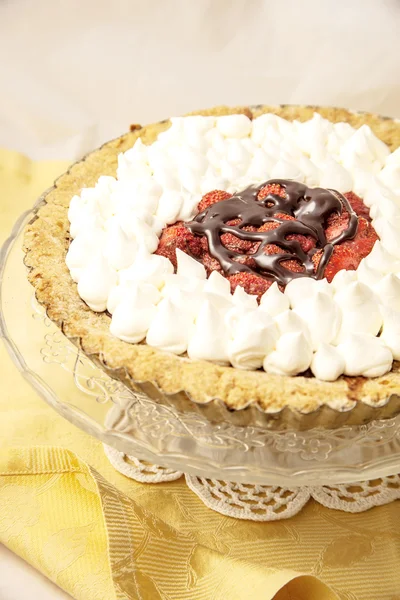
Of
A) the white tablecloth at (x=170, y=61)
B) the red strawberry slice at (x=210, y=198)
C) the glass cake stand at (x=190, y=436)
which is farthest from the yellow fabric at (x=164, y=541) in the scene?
the white tablecloth at (x=170, y=61)

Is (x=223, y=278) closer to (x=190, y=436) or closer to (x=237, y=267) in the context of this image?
(x=237, y=267)

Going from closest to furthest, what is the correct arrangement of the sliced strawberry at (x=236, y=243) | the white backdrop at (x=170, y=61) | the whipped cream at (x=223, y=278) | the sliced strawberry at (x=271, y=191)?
the whipped cream at (x=223, y=278)
the sliced strawberry at (x=236, y=243)
the sliced strawberry at (x=271, y=191)
the white backdrop at (x=170, y=61)

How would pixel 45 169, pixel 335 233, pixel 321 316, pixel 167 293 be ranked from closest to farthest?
pixel 321 316
pixel 167 293
pixel 335 233
pixel 45 169

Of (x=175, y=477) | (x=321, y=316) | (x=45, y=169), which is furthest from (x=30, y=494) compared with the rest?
(x=45, y=169)

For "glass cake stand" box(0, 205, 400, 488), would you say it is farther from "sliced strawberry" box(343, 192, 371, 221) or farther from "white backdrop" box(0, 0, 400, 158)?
"white backdrop" box(0, 0, 400, 158)

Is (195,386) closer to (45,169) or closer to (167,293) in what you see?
(167,293)

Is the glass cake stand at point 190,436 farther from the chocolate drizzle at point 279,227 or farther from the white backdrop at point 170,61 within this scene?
the white backdrop at point 170,61
